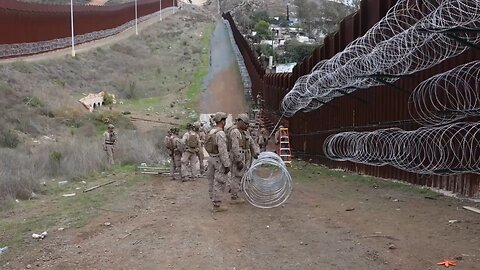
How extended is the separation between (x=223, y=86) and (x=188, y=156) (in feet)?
88.6

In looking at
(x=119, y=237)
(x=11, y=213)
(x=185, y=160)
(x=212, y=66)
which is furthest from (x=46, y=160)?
(x=212, y=66)

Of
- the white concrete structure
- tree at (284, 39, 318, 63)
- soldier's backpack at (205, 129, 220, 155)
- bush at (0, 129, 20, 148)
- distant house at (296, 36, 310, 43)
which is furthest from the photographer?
distant house at (296, 36, 310, 43)

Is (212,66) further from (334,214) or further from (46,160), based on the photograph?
(334,214)

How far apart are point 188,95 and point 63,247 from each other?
31.4 m

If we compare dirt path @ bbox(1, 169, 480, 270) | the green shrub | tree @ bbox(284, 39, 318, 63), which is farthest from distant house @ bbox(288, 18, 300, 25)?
dirt path @ bbox(1, 169, 480, 270)

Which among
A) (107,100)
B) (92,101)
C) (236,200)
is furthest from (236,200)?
(107,100)

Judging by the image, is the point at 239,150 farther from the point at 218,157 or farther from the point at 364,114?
the point at 364,114

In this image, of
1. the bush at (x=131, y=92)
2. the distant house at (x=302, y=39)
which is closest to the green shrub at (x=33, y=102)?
the bush at (x=131, y=92)

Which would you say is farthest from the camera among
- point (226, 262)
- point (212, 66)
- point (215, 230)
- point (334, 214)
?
point (212, 66)

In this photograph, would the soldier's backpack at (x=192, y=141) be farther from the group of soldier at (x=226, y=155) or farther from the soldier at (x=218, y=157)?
the soldier at (x=218, y=157)

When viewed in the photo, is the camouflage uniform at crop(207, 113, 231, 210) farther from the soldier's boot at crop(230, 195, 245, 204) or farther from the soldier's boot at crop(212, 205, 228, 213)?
the soldier's boot at crop(230, 195, 245, 204)

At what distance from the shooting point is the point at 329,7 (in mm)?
92125

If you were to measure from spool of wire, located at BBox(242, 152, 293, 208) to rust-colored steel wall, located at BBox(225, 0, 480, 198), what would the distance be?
2.32 metres

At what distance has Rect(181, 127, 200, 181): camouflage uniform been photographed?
49.5ft
